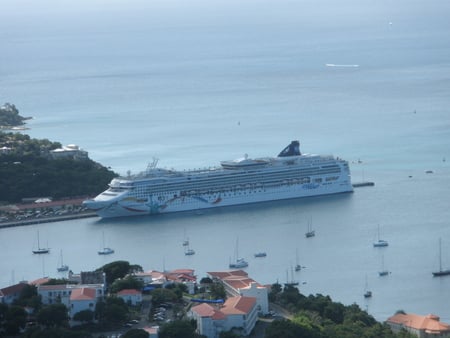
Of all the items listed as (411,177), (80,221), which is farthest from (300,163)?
(80,221)

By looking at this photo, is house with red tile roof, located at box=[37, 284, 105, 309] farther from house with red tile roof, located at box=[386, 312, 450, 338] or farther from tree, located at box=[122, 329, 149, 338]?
house with red tile roof, located at box=[386, 312, 450, 338]

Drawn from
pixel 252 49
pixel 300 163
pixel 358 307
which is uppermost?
pixel 252 49

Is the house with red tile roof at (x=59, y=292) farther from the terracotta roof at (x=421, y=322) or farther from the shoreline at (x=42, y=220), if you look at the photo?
the shoreline at (x=42, y=220)

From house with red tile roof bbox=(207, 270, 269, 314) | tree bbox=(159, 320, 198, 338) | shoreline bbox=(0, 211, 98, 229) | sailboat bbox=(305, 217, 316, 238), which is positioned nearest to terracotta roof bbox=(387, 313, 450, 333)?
house with red tile roof bbox=(207, 270, 269, 314)

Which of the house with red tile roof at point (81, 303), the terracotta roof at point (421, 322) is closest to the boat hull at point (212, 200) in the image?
the house with red tile roof at point (81, 303)

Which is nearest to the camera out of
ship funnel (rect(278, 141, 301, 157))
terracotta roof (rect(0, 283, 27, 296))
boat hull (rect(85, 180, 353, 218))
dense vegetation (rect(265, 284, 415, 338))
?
dense vegetation (rect(265, 284, 415, 338))

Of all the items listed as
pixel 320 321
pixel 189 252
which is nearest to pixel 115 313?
pixel 320 321

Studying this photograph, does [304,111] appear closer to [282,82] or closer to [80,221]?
[282,82]

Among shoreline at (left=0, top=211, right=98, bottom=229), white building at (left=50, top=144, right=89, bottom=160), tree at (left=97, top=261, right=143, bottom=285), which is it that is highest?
white building at (left=50, top=144, right=89, bottom=160)
